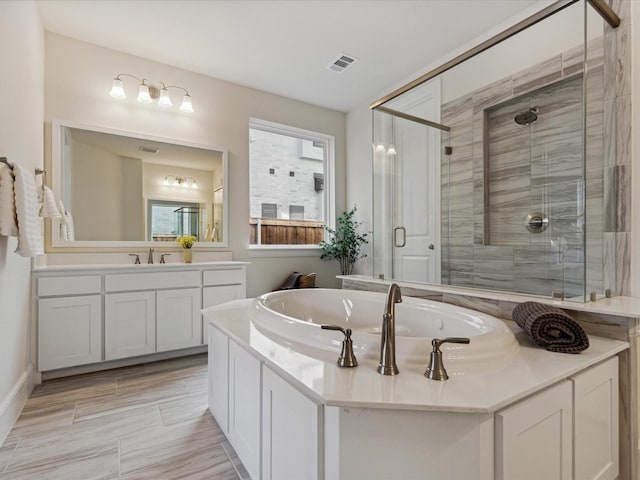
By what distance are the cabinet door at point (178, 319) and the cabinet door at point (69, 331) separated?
423mm

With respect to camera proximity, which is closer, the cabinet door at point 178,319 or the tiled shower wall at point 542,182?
the tiled shower wall at point 542,182

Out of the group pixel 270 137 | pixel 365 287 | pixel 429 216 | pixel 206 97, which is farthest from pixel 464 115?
pixel 206 97

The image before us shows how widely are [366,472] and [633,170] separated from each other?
213 cm

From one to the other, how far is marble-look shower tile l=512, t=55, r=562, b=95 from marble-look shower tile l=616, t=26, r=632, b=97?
0.92ft

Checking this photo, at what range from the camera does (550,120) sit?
2.15m

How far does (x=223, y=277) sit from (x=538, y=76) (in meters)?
2.90

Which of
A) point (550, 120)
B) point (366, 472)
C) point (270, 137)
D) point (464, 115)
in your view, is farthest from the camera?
point (270, 137)

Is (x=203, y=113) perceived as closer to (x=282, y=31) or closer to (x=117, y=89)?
(x=117, y=89)

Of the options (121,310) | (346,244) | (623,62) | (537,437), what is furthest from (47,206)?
(623,62)

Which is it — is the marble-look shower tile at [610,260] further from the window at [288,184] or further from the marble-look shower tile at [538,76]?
the window at [288,184]

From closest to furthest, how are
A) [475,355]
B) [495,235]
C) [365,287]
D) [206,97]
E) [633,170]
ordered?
[475,355]
[633,170]
[495,235]
[365,287]
[206,97]

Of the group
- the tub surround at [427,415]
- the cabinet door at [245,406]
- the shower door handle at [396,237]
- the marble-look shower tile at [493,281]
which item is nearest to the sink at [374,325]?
the tub surround at [427,415]

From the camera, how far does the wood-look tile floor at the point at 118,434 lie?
1483 mm

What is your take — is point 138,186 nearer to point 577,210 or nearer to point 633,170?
point 577,210
